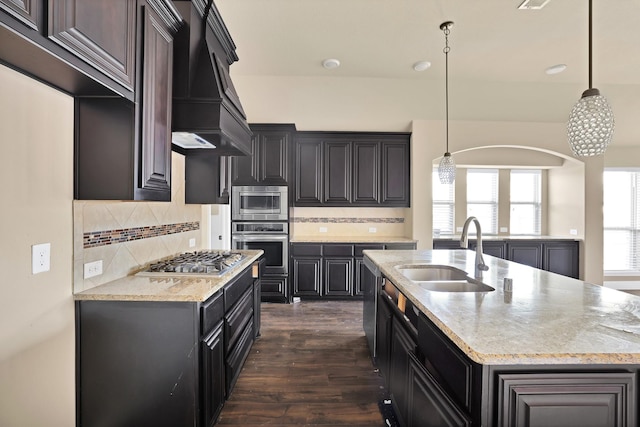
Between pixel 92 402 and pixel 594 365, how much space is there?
218cm

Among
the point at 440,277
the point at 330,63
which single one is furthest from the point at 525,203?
the point at 330,63

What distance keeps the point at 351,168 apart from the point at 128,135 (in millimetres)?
3371

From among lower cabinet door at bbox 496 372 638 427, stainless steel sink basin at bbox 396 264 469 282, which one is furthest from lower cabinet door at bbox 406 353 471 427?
stainless steel sink basin at bbox 396 264 469 282

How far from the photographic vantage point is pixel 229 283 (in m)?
1.95

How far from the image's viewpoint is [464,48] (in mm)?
3268

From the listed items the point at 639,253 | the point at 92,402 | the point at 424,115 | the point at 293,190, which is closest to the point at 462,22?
the point at 424,115

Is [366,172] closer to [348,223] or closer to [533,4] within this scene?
[348,223]

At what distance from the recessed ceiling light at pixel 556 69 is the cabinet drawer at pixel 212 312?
15.6ft

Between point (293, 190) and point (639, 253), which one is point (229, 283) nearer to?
point (293, 190)

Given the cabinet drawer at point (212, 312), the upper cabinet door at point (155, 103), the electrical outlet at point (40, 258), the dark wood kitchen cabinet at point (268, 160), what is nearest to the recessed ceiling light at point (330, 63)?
the dark wood kitchen cabinet at point (268, 160)

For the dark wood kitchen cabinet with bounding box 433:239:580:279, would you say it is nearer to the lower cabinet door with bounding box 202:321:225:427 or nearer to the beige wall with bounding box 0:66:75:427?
the lower cabinet door with bounding box 202:321:225:427

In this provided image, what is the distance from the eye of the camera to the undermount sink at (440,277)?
6.21 feet

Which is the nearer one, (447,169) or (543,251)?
(447,169)

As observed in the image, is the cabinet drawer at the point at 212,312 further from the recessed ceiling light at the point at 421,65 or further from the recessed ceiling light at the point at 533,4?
the recessed ceiling light at the point at 421,65
